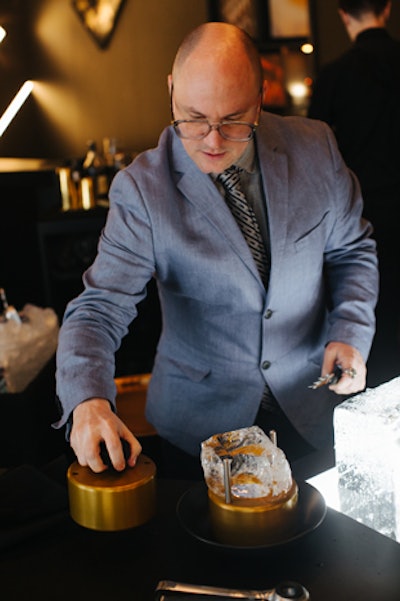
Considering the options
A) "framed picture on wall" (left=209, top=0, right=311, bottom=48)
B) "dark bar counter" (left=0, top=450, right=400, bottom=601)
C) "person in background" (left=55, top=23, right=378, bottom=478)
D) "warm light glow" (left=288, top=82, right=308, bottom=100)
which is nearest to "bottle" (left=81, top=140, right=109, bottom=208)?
"framed picture on wall" (left=209, top=0, right=311, bottom=48)

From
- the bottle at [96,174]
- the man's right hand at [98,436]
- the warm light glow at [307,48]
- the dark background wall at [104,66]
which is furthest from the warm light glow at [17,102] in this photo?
the man's right hand at [98,436]

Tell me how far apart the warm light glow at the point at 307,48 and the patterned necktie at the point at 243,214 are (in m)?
3.89

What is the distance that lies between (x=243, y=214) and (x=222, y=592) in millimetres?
1011

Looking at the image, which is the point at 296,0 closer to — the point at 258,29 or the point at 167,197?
the point at 258,29

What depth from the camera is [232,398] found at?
192 centimetres

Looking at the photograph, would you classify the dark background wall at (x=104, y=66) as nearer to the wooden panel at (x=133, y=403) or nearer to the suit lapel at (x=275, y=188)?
the wooden panel at (x=133, y=403)

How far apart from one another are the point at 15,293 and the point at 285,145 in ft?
8.50

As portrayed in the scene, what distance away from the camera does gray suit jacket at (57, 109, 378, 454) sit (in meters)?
1.76

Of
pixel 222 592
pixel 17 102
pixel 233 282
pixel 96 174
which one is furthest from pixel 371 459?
pixel 17 102

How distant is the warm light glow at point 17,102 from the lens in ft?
15.3

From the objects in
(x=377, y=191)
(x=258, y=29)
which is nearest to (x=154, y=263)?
(x=377, y=191)

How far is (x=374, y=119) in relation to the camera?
3459mm

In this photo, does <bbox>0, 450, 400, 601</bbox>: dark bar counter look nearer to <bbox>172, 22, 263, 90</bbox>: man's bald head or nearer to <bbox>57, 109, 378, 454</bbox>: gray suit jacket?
<bbox>57, 109, 378, 454</bbox>: gray suit jacket

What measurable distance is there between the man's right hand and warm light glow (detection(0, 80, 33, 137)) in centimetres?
348
